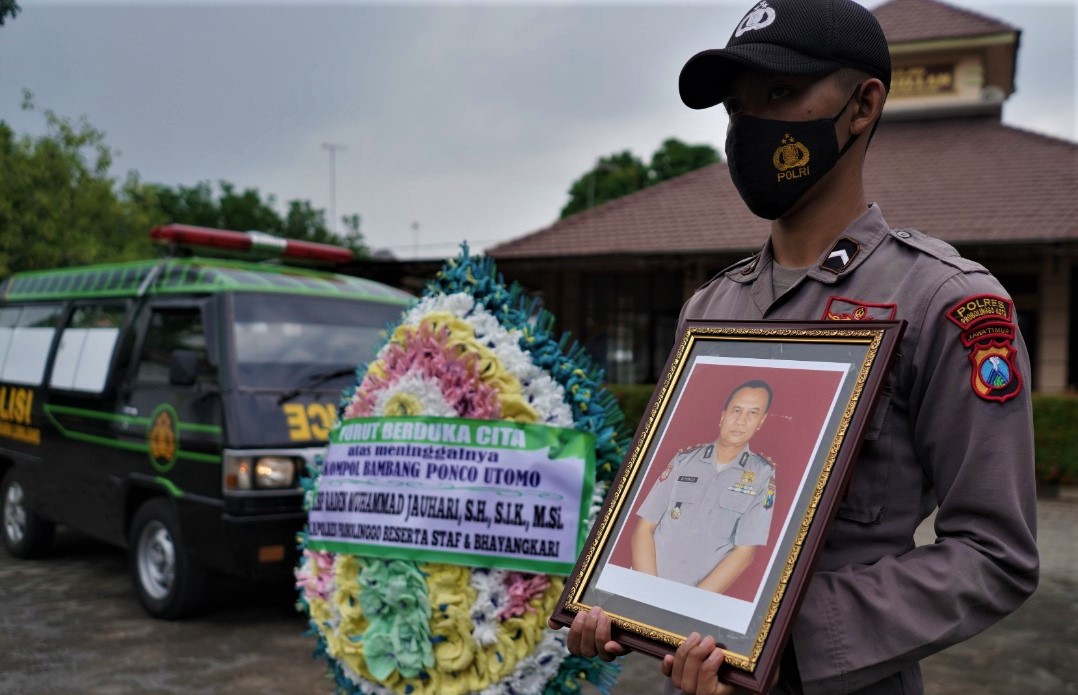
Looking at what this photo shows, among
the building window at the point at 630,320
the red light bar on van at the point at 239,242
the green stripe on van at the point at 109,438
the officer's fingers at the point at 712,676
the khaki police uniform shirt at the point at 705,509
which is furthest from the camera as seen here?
the building window at the point at 630,320

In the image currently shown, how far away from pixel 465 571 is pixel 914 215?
450 inches

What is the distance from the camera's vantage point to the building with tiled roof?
12.0m

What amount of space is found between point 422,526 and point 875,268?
64.2 inches

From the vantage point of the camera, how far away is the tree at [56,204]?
7.16 meters

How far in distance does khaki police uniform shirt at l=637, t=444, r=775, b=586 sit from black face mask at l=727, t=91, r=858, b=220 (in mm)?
452

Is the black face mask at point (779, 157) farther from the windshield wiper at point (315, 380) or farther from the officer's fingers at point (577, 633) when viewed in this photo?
the windshield wiper at point (315, 380)

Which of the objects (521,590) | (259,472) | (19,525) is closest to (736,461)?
(521,590)

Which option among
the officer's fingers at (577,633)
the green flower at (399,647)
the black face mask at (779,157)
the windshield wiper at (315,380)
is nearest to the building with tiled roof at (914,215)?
the windshield wiper at (315,380)

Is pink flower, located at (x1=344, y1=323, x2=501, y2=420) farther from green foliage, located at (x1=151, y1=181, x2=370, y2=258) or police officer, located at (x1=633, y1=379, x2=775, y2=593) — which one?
green foliage, located at (x1=151, y1=181, x2=370, y2=258)

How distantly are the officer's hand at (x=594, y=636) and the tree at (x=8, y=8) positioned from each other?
9.94 feet

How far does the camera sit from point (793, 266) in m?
1.50

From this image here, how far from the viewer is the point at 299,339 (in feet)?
17.8

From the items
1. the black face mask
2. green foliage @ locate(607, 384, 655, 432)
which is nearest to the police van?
the black face mask

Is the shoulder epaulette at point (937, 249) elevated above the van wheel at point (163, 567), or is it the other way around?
the shoulder epaulette at point (937, 249)
